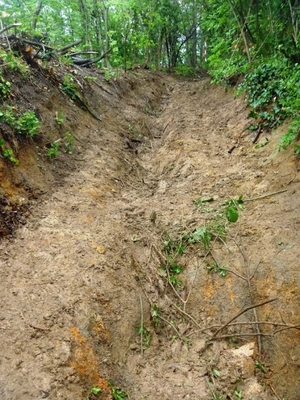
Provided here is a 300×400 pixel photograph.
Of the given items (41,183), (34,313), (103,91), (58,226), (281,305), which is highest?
(103,91)

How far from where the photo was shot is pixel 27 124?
4.40 meters

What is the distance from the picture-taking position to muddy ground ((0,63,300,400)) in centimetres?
274

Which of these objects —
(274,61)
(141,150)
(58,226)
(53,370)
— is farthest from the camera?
(141,150)

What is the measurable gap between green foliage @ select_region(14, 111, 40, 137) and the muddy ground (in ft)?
0.57

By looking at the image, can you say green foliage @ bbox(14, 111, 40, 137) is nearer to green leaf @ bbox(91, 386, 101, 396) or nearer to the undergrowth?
green leaf @ bbox(91, 386, 101, 396)

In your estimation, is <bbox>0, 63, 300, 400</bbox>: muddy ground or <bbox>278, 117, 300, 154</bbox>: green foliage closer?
<bbox>0, 63, 300, 400</bbox>: muddy ground

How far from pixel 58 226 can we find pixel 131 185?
6.08ft

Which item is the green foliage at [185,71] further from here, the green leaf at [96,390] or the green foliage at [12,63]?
the green leaf at [96,390]

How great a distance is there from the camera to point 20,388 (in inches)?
89.4

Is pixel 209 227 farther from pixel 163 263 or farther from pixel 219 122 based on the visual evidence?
pixel 219 122

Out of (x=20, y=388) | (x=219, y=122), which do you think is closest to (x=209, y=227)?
(x=20, y=388)

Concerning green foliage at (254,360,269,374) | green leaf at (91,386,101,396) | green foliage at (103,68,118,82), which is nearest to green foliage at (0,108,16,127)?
green leaf at (91,386,101,396)

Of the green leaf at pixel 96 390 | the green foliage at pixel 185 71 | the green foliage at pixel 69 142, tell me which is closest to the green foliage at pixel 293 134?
the green foliage at pixel 69 142

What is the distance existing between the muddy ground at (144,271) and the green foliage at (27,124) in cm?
17
